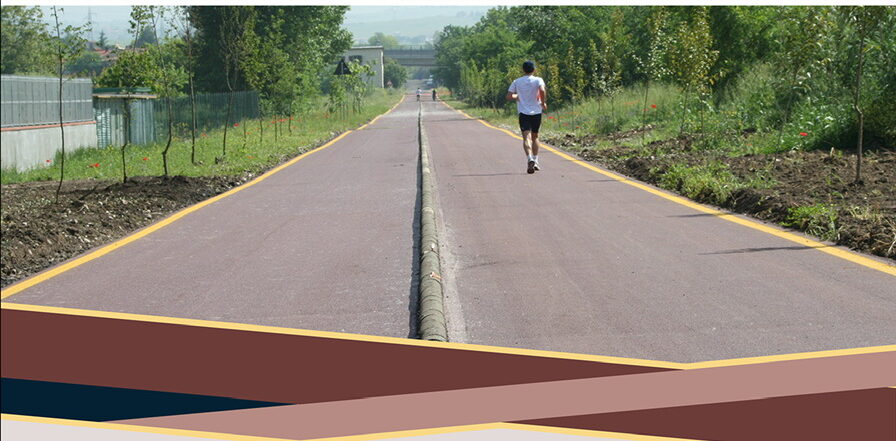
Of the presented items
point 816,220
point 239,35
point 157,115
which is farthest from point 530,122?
point 157,115

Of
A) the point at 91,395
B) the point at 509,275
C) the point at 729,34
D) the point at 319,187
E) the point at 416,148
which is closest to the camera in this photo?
the point at 91,395

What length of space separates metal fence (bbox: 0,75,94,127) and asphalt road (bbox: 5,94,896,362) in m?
9.19

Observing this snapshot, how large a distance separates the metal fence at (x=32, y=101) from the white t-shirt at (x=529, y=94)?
370 inches

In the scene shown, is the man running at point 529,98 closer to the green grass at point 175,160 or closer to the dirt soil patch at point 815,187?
the dirt soil patch at point 815,187

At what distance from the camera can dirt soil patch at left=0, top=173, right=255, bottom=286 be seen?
9.10 metres

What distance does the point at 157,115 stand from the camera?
3412cm

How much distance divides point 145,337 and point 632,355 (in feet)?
10.4

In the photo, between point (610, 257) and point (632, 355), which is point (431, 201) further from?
point (632, 355)

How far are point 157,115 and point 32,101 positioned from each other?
12946 mm

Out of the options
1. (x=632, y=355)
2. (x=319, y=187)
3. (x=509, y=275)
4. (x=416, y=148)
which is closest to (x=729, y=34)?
(x=416, y=148)

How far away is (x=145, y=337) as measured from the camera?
20.1 feet

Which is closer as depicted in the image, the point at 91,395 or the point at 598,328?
the point at 91,395

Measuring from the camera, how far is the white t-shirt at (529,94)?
653 inches

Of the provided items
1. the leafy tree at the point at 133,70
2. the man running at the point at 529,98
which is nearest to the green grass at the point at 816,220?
the man running at the point at 529,98
